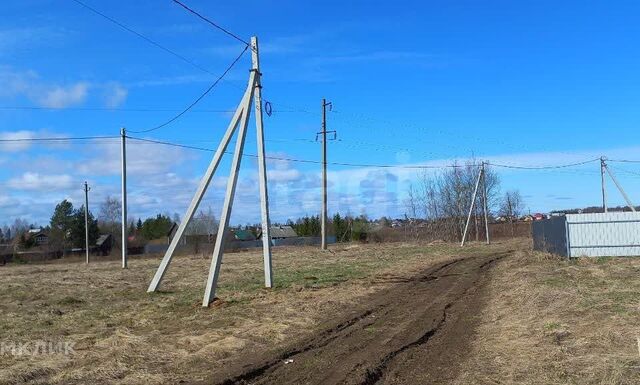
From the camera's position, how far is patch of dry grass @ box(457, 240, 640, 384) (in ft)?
23.0

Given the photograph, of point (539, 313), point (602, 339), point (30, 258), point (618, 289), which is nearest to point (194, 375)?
point (602, 339)

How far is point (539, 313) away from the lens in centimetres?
1149

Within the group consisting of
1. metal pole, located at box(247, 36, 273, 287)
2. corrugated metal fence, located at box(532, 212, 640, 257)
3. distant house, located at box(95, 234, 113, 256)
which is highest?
metal pole, located at box(247, 36, 273, 287)

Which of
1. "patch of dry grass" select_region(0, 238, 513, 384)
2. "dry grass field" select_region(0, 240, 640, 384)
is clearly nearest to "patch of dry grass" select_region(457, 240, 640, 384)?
"dry grass field" select_region(0, 240, 640, 384)

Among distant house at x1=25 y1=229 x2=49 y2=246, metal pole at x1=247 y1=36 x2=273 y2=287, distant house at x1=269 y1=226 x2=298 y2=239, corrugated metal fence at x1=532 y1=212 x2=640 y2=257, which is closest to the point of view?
metal pole at x1=247 y1=36 x2=273 y2=287

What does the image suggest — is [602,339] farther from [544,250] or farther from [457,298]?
[544,250]

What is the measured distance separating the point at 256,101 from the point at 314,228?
72.7 m

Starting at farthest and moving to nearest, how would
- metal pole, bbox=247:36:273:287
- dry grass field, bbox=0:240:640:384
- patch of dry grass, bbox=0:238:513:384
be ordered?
metal pole, bbox=247:36:273:287 < patch of dry grass, bbox=0:238:513:384 < dry grass field, bbox=0:240:640:384

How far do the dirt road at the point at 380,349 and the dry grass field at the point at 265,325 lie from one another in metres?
0.34

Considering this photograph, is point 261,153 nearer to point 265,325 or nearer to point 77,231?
point 265,325

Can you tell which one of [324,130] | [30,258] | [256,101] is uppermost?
[324,130]

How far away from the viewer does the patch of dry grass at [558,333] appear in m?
7.00

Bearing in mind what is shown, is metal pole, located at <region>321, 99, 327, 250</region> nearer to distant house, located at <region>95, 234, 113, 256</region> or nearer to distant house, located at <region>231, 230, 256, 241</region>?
distant house, located at <region>95, 234, 113, 256</region>

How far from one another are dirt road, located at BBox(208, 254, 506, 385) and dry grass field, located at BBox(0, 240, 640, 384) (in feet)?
1.10
